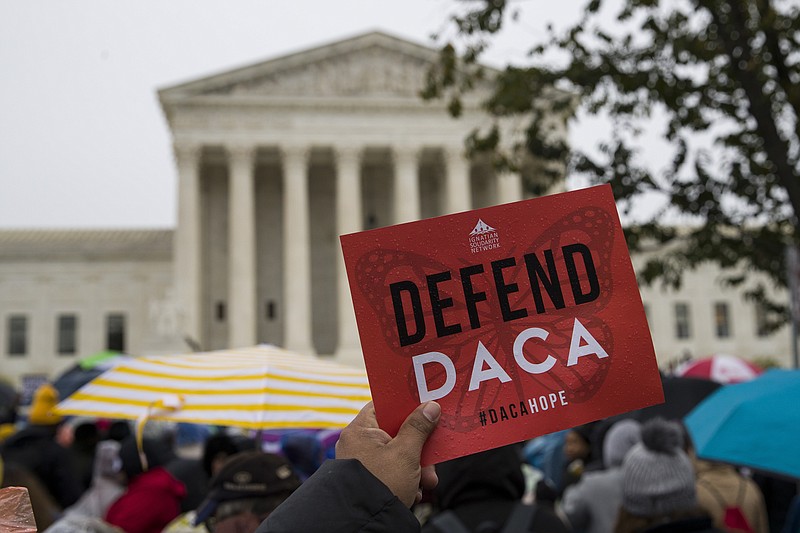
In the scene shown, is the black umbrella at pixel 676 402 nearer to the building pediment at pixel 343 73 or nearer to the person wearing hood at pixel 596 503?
the person wearing hood at pixel 596 503

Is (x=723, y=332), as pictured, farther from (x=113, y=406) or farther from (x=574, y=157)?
(x=113, y=406)

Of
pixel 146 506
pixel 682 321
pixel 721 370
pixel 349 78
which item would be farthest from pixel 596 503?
pixel 682 321

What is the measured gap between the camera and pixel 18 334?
1967 inches

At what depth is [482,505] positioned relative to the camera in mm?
3836

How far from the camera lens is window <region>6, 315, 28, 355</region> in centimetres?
4994

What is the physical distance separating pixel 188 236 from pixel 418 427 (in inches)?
1683

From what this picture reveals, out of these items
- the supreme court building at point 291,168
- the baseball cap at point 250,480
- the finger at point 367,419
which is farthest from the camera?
the supreme court building at point 291,168

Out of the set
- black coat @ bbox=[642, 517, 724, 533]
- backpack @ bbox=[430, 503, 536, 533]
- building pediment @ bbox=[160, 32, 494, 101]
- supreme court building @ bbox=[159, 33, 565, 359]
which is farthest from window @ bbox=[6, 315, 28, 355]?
black coat @ bbox=[642, 517, 724, 533]

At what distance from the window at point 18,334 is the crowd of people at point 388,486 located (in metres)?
44.4

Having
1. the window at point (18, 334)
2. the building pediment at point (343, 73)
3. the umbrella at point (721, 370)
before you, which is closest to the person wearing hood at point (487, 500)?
the umbrella at point (721, 370)

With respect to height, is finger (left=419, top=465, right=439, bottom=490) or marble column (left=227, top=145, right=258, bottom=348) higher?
marble column (left=227, top=145, right=258, bottom=348)

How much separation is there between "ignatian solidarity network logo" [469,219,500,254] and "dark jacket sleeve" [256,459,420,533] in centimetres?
64

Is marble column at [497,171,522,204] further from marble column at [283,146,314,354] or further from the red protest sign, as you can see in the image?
the red protest sign

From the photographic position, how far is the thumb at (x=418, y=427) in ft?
6.39
